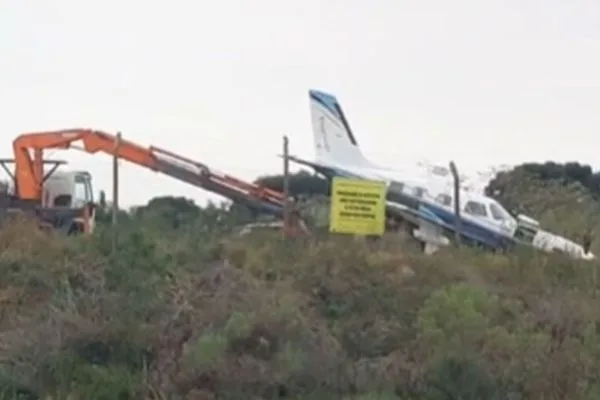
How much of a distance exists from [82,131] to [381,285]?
50.5ft

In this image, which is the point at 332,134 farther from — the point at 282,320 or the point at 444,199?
the point at 282,320

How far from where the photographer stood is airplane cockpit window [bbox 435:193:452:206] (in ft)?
115

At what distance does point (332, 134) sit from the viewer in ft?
156

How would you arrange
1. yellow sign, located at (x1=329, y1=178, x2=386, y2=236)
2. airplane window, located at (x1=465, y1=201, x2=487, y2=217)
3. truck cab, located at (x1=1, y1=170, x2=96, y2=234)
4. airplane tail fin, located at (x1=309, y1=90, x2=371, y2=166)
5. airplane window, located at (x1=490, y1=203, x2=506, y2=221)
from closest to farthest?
1. yellow sign, located at (x1=329, y1=178, x2=386, y2=236)
2. truck cab, located at (x1=1, y1=170, x2=96, y2=234)
3. airplane window, located at (x1=465, y1=201, x2=487, y2=217)
4. airplane window, located at (x1=490, y1=203, x2=506, y2=221)
5. airplane tail fin, located at (x1=309, y1=90, x2=371, y2=166)

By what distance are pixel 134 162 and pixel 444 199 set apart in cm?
781

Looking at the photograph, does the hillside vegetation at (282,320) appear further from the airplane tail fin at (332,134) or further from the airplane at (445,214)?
the airplane tail fin at (332,134)

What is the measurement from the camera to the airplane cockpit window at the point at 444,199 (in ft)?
115

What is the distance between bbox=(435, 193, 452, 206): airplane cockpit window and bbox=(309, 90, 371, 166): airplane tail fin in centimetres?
934

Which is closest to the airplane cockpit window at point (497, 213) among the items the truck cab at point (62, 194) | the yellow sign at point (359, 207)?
the truck cab at point (62, 194)

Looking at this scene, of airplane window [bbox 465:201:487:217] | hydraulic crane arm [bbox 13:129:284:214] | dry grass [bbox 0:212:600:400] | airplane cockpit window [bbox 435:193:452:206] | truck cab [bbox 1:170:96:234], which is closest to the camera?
dry grass [bbox 0:212:600:400]

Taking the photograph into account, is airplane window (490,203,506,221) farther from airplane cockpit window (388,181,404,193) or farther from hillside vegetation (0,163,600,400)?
hillside vegetation (0,163,600,400)

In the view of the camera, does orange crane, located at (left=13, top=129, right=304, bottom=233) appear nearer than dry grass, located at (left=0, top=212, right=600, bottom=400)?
No

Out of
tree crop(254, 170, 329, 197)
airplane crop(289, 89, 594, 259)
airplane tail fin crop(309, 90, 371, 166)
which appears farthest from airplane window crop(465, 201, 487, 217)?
airplane tail fin crop(309, 90, 371, 166)

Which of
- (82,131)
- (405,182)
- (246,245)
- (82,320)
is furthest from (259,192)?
(82,320)
